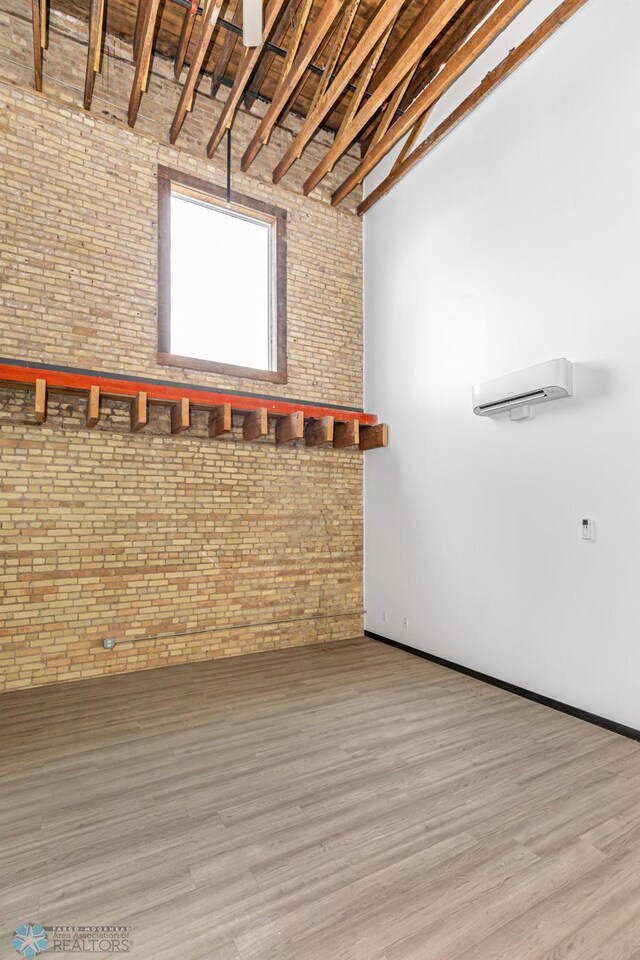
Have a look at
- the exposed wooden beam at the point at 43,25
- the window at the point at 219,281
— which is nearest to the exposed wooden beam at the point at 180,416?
the window at the point at 219,281

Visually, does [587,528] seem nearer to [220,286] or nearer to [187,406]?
[187,406]

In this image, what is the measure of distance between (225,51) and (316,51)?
37.6 inches

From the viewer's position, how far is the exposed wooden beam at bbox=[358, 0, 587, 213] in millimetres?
4094

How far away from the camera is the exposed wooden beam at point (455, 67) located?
4.21 meters

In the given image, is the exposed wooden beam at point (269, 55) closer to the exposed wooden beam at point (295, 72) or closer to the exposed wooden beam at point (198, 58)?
the exposed wooden beam at point (295, 72)

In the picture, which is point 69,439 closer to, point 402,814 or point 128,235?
point 128,235

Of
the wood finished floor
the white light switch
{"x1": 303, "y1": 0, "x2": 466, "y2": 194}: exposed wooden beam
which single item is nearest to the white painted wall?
the white light switch

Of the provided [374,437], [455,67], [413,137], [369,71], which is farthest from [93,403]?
[413,137]

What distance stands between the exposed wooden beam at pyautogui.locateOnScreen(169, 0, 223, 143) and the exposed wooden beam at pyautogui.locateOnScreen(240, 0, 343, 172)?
746 mm

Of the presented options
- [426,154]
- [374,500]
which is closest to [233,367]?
[374,500]

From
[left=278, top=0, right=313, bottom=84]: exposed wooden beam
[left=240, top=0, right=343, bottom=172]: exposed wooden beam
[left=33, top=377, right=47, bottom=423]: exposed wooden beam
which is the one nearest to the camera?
[left=240, top=0, right=343, bottom=172]: exposed wooden beam

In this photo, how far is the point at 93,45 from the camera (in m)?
4.21

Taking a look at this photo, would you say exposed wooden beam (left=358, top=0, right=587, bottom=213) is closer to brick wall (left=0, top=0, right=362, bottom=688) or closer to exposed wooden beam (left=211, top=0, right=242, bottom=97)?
brick wall (left=0, top=0, right=362, bottom=688)

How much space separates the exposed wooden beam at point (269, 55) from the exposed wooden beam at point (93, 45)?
1.71m
